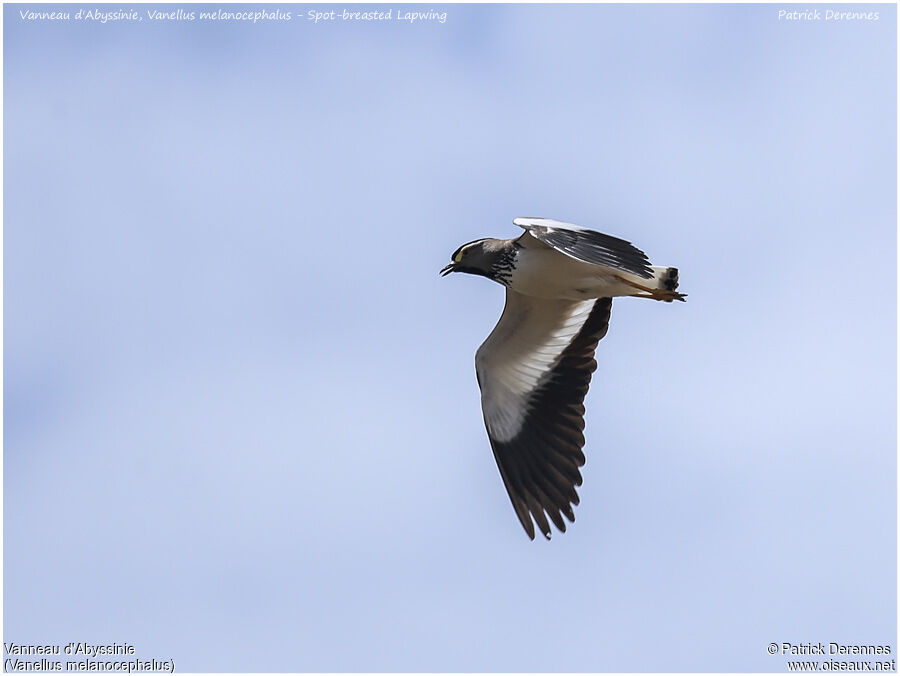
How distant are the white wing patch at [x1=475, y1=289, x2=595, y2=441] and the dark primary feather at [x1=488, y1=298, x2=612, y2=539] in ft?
0.30

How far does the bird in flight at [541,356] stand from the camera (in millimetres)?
12750

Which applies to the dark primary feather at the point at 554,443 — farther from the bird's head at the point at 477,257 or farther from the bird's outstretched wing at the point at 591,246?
the bird's outstretched wing at the point at 591,246

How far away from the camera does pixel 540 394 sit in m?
13.5

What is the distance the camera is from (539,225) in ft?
38.3

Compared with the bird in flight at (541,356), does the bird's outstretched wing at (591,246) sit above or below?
above

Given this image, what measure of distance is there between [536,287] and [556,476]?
176 cm

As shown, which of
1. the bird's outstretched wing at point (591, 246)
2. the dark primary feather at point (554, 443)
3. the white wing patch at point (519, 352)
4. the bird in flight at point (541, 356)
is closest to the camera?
the bird's outstretched wing at point (591, 246)

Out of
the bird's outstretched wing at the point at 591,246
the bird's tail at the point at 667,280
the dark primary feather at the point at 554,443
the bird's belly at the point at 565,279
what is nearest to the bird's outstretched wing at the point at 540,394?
the dark primary feather at the point at 554,443

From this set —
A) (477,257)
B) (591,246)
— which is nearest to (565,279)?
(477,257)

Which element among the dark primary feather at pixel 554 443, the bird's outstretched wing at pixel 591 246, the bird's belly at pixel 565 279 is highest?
the bird's outstretched wing at pixel 591 246

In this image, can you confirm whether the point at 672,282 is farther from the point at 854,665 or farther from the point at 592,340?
the point at 854,665

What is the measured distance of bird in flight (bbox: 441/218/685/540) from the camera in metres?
12.8

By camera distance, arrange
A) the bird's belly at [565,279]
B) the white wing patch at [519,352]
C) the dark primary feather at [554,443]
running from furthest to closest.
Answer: the white wing patch at [519,352] → the dark primary feather at [554,443] → the bird's belly at [565,279]

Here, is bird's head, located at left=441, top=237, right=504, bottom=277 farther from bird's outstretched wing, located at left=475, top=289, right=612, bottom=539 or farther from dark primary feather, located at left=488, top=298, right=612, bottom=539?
dark primary feather, located at left=488, top=298, right=612, bottom=539
